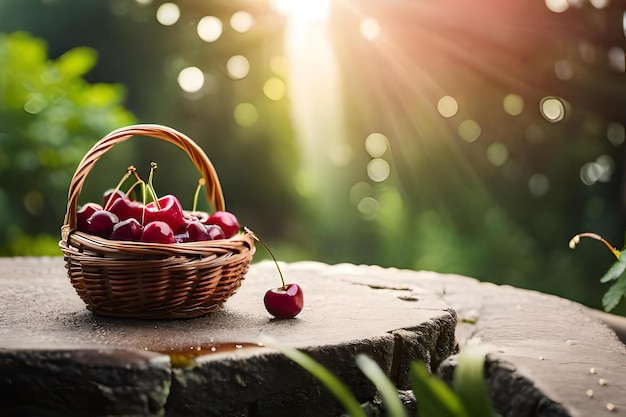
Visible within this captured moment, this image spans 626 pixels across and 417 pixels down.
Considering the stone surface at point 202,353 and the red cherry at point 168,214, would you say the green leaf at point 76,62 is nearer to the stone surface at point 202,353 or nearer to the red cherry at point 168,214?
the stone surface at point 202,353

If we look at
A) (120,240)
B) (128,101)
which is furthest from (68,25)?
(120,240)

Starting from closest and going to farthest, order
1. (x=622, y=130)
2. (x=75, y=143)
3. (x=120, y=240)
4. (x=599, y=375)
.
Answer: (x=599, y=375), (x=120, y=240), (x=622, y=130), (x=75, y=143)

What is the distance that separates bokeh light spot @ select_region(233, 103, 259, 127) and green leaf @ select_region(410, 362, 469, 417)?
4.67 meters

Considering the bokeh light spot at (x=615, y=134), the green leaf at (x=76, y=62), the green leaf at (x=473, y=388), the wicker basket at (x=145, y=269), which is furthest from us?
the green leaf at (x=76, y=62)

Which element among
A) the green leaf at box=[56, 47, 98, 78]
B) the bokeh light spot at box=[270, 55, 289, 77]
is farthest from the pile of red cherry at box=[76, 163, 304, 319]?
the bokeh light spot at box=[270, 55, 289, 77]

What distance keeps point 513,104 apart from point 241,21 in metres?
2.26

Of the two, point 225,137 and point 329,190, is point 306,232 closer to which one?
point 329,190

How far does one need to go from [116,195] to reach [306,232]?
385cm

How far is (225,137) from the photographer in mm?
5969

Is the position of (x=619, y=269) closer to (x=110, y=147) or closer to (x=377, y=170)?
(x=110, y=147)

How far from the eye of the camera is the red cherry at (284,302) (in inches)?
81.5

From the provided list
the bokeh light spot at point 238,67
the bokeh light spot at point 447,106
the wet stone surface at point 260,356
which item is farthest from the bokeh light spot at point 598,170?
the wet stone surface at point 260,356

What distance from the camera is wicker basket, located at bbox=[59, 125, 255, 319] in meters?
1.90

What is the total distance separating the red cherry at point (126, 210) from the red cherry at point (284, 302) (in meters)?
0.44
